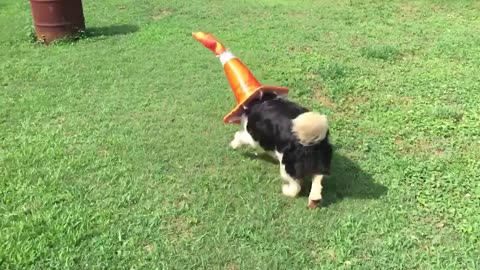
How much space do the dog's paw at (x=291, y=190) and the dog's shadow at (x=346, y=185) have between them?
76 mm

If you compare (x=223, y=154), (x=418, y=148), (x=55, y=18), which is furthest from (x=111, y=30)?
(x=418, y=148)

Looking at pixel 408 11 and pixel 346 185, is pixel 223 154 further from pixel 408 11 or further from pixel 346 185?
pixel 408 11

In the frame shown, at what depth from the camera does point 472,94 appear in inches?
193

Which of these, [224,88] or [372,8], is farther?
[372,8]

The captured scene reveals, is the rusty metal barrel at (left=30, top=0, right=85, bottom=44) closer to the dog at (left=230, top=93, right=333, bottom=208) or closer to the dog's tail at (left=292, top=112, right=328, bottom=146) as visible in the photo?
the dog at (left=230, top=93, right=333, bottom=208)

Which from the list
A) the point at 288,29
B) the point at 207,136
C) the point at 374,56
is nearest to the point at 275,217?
the point at 207,136

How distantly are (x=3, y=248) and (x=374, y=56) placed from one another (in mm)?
4288

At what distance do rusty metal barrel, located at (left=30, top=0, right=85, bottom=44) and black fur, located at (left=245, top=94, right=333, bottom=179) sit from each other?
3.73 metres

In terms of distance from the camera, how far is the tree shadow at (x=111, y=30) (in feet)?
22.5

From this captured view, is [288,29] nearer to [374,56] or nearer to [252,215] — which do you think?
[374,56]

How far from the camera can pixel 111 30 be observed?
7.05 m

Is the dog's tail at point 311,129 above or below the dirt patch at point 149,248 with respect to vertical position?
above

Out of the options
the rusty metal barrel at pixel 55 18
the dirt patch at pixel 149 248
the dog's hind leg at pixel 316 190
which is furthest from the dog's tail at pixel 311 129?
the rusty metal barrel at pixel 55 18

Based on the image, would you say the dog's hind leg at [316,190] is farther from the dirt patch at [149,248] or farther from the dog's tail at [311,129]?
the dirt patch at [149,248]
